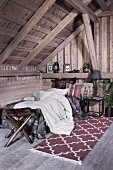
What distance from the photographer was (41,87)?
6859 millimetres

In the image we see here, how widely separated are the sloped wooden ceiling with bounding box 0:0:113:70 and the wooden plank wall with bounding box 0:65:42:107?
16.3 inches

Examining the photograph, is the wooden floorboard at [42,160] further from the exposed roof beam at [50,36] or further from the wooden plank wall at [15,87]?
the exposed roof beam at [50,36]

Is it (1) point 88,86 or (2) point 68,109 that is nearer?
(2) point 68,109

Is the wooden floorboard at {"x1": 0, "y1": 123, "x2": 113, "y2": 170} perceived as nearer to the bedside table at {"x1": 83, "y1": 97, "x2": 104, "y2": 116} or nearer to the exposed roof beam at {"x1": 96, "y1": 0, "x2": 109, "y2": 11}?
the bedside table at {"x1": 83, "y1": 97, "x2": 104, "y2": 116}

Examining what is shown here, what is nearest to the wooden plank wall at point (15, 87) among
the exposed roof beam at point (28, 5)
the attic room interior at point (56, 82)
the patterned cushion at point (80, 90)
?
the attic room interior at point (56, 82)

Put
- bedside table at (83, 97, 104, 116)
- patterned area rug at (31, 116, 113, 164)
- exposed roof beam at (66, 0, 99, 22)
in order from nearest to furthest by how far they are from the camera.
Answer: patterned area rug at (31, 116, 113, 164) → exposed roof beam at (66, 0, 99, 22) → bedside table at (83, 97, 104, 116)

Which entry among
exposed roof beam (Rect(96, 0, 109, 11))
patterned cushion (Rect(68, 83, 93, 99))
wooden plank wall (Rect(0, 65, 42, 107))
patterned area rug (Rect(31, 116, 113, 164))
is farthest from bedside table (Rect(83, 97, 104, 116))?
exposed roof beam (Rect(96, 0, 109, 11))

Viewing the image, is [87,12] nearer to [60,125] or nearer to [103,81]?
[103,81]

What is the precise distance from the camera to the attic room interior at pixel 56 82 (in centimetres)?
307

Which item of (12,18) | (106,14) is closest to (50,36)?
(12,18)

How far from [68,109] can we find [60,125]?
23.6 inches

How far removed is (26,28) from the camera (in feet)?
14.4

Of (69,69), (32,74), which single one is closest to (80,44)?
(69,69)

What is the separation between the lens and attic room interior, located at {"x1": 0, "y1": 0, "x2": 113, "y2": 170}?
3.07 metres
